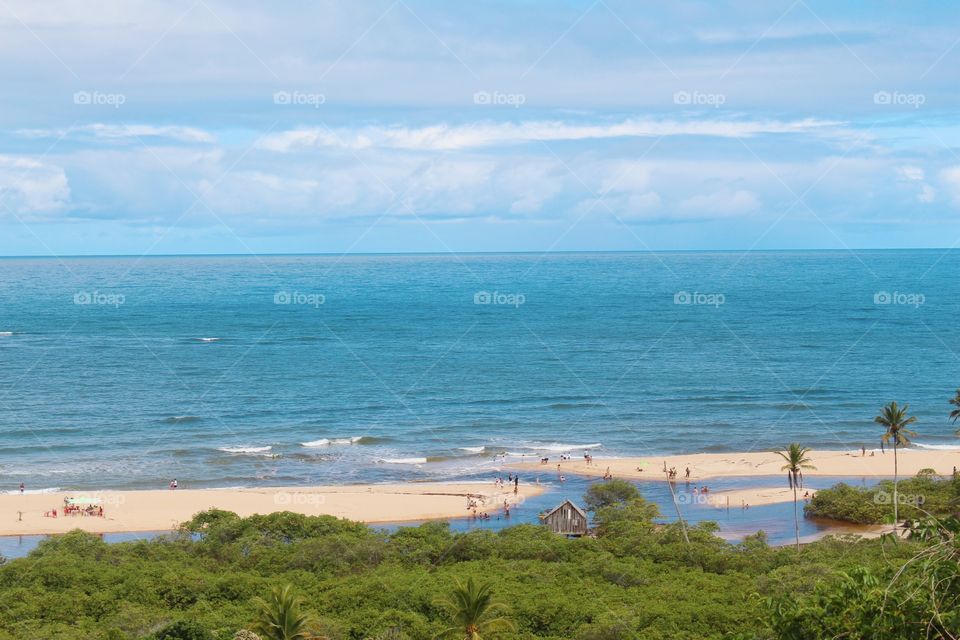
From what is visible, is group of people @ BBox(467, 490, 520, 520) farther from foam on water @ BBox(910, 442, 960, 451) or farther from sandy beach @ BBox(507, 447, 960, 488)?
foam on water @ BBox(910, 442, 960, 451)

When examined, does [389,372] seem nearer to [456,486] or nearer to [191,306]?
[456,486]

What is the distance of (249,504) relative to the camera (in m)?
54.3

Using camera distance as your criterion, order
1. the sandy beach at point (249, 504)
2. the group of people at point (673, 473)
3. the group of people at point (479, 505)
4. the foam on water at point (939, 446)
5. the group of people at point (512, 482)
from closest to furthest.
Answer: the sandy beach at point (249, 504)
the group of people at point (479, 505)
the group of people at point (512, 482)
the group of people at point (673, 473)
the foam on water at point (939, 446)

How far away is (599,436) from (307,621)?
4971 cm

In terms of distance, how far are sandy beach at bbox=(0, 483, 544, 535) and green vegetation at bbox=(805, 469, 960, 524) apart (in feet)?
53.2

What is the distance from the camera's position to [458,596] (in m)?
25.4

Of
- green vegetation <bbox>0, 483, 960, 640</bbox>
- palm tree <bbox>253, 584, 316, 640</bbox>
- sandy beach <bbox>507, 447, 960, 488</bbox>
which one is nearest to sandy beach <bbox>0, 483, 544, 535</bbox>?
sandy beach <bbox>507, 447, 960, 488</bbox>

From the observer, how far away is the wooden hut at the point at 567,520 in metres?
45.2

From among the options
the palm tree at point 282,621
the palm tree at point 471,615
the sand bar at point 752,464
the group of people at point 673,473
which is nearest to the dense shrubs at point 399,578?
the palm tree at point 471,615

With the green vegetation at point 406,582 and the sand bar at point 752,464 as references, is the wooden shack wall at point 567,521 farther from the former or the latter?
the sand bar at point 752,464

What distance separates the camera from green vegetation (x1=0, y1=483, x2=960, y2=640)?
2698 cm

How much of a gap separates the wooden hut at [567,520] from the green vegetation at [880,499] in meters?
14.3

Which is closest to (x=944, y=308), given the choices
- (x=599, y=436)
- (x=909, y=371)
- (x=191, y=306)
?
(x=909, y=371)

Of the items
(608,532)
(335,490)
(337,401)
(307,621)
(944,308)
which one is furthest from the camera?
(944,308)
